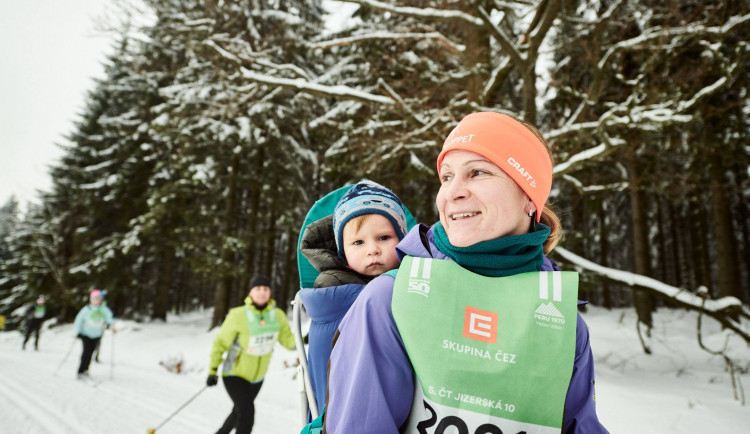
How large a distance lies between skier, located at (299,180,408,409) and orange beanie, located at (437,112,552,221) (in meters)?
0.81

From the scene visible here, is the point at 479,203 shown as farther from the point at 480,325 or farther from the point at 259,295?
the point at 259,295

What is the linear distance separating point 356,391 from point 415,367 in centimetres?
18

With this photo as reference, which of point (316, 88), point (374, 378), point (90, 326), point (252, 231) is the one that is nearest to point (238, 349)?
point (316, 88)

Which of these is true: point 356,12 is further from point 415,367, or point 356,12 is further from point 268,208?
point 415,367

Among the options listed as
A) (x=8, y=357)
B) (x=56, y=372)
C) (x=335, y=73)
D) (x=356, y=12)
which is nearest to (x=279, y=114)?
(x=335, y=73)

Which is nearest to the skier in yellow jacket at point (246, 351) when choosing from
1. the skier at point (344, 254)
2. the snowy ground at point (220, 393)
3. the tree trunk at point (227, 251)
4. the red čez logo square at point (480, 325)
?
the snowy ground at point (220, 393)

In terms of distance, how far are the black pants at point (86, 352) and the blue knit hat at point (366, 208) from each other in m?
9.53

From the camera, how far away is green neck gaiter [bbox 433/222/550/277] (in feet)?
3.98

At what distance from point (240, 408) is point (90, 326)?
22.8ft

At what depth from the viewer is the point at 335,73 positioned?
11.5 metres

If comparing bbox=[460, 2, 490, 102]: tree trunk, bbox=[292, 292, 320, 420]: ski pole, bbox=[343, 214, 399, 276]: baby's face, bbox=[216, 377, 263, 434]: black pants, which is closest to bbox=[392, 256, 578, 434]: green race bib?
bbox=[292, 292, 320, 420]: ski pole

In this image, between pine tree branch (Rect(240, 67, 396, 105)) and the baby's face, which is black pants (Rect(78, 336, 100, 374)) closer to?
pine tree branch (Rect(240, 67, 396, 105))

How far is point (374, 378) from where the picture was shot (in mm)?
1037

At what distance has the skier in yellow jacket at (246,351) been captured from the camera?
4.75 metres
